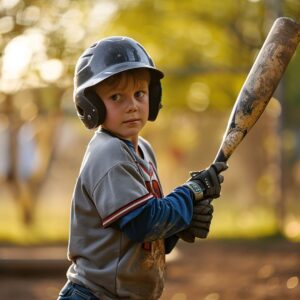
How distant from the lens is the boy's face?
3105mm

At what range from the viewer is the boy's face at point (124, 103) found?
3.11 meters

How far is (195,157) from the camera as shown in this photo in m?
14.7

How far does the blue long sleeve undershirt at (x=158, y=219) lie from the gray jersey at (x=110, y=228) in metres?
0.03

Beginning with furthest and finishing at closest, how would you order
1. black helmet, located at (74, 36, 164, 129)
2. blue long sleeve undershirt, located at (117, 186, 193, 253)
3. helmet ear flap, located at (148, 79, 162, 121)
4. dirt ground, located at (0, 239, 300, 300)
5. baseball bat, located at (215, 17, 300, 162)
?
dirt ground, located at (0, 239, 300, 300), baseball bat, located at (215, 17, 300, 162), helmet ear flap, located at (148, 79, 162, 121), black helmet, located at (74, 36, 164, 129), blue long sleeve undershirt, located at (117, 186, 193, 253)

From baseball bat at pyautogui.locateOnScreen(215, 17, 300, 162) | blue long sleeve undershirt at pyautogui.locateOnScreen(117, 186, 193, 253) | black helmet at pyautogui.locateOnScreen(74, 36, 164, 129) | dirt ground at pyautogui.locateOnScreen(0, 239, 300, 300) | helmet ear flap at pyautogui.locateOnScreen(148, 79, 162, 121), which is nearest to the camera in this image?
blue long sleeve undershirt at pyautogui.locateOnScreen(117, 186, 193, 253)

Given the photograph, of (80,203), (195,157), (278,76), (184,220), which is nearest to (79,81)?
(80,203)

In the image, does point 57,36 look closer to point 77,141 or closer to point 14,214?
point 14,214

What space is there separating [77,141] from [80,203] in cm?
1344

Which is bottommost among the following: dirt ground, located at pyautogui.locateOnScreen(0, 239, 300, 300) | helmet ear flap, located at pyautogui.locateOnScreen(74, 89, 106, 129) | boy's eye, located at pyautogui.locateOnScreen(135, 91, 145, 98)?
dirt ground, located at pyautogui.locateOnScreen(0, 239, 300, 300)

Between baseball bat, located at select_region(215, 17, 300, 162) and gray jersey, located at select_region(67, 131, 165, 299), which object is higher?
baseball bat, located at select_region(215, 17, 300, 162)

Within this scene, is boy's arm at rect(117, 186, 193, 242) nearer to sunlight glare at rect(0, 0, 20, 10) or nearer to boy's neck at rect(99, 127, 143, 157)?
boy's neck at rect(99, 127, 143, 157)

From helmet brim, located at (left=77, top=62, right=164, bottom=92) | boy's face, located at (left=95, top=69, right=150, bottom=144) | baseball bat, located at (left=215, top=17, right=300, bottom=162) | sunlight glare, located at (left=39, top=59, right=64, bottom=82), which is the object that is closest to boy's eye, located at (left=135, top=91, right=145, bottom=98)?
boy's face, located at (left=95, top=69, right=150, bottom=144)

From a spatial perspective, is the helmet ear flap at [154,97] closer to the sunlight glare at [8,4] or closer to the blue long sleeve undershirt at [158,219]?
the blue long sleeve undershirt at [158,219]

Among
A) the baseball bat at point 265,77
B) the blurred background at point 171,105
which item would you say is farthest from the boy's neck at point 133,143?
the blurred background at point 171,105
